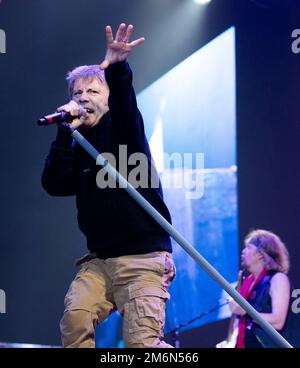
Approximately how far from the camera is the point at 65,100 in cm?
453

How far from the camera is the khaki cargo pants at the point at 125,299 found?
2389mm

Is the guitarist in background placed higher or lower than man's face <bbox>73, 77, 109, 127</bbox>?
lower

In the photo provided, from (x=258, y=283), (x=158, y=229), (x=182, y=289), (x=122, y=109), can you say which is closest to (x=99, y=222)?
(x=158, y=229)

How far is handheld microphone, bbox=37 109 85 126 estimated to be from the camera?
97.0 inches

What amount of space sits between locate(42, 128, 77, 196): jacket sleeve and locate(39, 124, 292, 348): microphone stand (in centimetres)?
14

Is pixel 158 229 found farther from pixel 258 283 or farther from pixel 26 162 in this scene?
pixel 26 162

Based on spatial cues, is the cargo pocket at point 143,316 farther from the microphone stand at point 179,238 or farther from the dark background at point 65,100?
the dark background at point 65,100

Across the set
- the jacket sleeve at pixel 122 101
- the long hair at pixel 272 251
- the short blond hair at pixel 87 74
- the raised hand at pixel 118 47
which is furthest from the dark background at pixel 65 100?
the raised hand at pixel 118 47

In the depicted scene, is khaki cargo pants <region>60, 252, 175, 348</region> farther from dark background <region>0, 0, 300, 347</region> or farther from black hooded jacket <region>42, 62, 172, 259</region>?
dark background <region>0, 0, 300, 347</region>

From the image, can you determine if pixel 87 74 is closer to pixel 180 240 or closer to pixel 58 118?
pixel 58 118

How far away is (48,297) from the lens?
4512mm

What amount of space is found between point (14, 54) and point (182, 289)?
6.36 feet

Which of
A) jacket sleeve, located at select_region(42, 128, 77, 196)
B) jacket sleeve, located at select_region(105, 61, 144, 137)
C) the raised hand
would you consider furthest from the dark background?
the raised hand

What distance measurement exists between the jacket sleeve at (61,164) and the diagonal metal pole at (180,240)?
0.14 metres
